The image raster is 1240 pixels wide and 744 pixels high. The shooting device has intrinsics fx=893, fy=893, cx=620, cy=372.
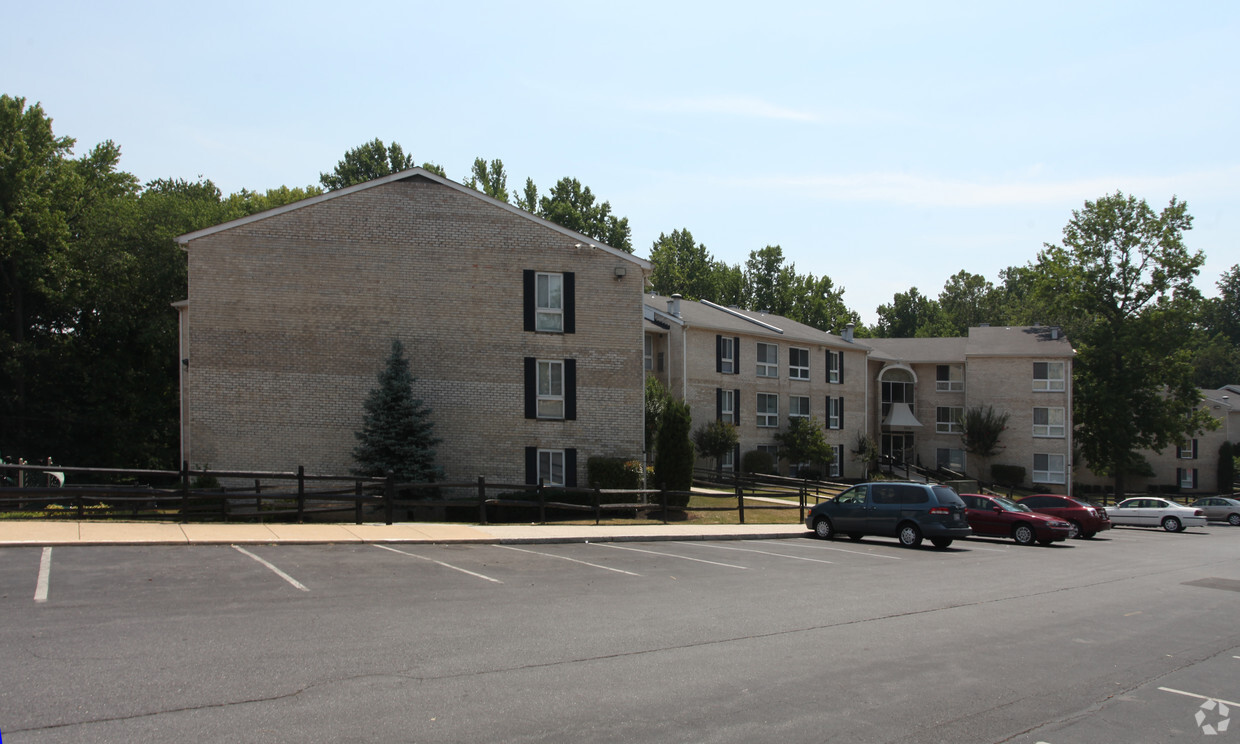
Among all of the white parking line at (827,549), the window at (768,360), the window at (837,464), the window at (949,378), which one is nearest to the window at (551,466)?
the white parking line at (827,549)

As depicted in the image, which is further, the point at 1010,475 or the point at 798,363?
the point at 1010,475

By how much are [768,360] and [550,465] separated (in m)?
21.3

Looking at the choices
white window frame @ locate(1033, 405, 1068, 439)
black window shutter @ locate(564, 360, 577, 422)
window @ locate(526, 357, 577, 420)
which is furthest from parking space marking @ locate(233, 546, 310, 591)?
white window frame @ locate(1033, 405, 1068, 439)

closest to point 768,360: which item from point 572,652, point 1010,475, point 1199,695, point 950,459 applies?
point 950,459

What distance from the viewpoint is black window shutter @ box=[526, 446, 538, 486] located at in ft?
92.0

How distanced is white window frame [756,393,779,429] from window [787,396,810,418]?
1042mm

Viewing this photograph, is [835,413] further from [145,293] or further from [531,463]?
[145,293]

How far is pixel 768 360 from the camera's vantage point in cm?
4684

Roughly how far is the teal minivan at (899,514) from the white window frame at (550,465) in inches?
339

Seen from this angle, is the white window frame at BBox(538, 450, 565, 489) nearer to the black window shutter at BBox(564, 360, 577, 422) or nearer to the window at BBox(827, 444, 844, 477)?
the black window shutter at BBox(564, 360, 577, 422)

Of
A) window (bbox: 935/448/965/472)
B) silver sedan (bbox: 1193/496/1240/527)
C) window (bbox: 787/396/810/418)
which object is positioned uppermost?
window (bbox: 787/396/810/418)

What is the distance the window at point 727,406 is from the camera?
143ft

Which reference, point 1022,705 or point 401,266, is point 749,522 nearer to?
point 401,266

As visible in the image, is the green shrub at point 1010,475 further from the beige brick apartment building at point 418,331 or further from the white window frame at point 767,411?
the beige brick apartment building at point 418,331
